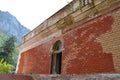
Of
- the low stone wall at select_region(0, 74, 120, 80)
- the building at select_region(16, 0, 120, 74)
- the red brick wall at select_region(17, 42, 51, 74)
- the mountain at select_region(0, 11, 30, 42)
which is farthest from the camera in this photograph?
the mountain at select_region(0, 11, 30, 42)

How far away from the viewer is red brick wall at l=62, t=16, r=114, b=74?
654 centimetres

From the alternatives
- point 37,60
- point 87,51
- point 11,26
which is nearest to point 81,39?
point 87,51

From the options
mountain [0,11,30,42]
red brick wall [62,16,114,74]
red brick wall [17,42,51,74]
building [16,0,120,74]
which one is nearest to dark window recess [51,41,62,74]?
building [16,0,120,74]

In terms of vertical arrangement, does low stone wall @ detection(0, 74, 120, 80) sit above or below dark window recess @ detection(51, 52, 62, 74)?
below

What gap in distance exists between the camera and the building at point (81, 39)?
21.0 ft

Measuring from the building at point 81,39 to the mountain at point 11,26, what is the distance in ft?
308

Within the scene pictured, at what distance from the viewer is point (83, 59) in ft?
24.4

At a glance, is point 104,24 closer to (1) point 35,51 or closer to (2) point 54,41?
(2) point 54,41

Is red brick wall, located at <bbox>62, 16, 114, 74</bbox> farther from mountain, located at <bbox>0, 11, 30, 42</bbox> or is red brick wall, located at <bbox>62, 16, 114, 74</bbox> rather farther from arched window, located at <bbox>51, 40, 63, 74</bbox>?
mountain, located at <bbox>0, 11, 30, 42</bbox>

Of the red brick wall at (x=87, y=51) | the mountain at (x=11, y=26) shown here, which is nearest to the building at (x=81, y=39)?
the red brick wall at (x=87, y=51)

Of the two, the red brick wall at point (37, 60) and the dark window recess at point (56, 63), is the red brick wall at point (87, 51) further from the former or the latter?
the red brick wall at point (37, 60)

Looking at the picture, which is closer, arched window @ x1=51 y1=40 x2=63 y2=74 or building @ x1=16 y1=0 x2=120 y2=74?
building @ x1=16 y1=0 x2=120 y2=74

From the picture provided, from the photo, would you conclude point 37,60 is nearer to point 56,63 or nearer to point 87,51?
point 56,63

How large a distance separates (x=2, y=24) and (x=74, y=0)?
10531 centimetres
